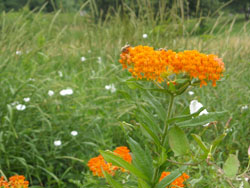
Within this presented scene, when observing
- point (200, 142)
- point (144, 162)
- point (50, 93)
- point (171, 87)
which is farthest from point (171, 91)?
point (50, 93)

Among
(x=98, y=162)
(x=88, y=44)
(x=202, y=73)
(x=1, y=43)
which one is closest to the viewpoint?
(x=202, y=73)

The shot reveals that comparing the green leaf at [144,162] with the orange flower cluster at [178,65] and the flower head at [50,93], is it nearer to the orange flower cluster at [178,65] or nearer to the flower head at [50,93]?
the orange flower cluster at [178,65]

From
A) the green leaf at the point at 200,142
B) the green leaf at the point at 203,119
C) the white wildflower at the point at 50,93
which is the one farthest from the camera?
the white wildflower at the point at 50,93

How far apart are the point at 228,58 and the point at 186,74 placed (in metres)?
3.30

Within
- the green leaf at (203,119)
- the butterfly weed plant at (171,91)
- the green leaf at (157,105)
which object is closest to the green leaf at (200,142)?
the butterfly weed plant at (171,91)

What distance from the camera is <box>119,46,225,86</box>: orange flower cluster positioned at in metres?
1.01

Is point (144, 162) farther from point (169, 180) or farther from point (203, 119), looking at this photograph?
point (203, 119)

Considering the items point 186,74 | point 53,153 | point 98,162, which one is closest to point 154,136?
point 186,74

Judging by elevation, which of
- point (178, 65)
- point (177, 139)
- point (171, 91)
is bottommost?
point (177, 139)

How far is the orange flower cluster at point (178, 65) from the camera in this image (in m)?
1.01

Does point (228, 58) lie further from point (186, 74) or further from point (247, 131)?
point (186, 74)

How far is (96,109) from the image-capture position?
2.87m

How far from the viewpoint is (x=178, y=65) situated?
1.03 m

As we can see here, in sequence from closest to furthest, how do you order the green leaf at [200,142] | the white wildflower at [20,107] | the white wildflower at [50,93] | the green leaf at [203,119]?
the green leaf at [200,142] < the green leaf at [203,119] < the white wildflower at [20,107] < the white wildflower at [50,93]
